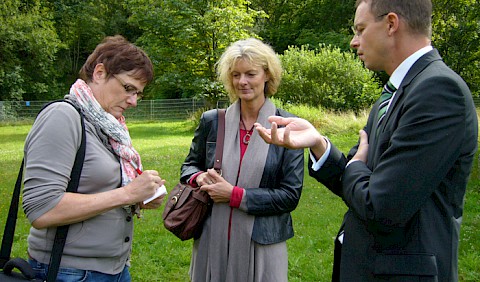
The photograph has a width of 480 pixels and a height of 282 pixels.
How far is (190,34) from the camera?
23.6 meters

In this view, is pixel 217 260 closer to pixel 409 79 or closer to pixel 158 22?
pixel 409 79

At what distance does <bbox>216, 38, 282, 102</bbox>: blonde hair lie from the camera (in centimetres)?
345

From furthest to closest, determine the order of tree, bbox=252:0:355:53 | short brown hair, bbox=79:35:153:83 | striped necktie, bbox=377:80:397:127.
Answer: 1. tree, bbox=252:0:355:53
2. short brown hair, bbox=79:35:153:83
3. striped necktie, bbox=377:80:397:127

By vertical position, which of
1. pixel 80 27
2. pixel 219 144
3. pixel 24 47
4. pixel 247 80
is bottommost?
pixel 24 47

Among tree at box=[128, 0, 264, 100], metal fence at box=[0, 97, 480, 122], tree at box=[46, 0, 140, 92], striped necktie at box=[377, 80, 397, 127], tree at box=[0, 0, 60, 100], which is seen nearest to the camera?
striped necktie at box=[377, 80, 397, 127]

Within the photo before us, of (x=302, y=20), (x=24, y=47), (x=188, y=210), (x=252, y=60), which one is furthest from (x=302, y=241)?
(x=302, y=20)

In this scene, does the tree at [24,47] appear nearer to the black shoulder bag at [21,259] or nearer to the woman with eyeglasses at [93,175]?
the woman with eyeglasses at [93,175]

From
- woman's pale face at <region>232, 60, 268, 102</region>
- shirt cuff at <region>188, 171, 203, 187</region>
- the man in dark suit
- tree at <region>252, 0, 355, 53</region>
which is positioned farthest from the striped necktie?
tree at <region>252, 0, 355, 53</region>

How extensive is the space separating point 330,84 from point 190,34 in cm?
712

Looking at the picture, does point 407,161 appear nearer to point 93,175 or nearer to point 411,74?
point 411,74

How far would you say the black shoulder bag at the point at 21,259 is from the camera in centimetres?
214

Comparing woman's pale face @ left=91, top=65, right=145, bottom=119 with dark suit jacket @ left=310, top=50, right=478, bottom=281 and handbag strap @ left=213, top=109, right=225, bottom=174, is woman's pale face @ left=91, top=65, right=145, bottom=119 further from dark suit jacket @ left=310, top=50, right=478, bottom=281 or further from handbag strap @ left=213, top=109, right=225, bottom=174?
dark suit jacket @ left=310, top=50, right=478, bottom=281

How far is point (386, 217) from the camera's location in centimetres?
176

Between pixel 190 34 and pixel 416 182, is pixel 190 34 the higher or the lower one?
the lower one
